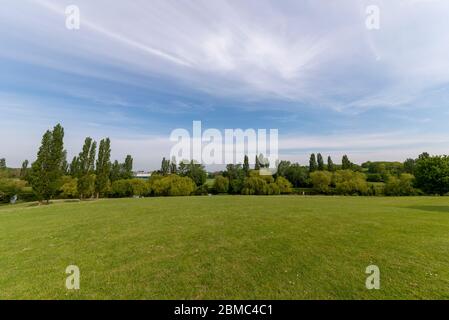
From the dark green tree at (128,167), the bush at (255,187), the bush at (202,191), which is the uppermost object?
the dark green tree at (128,167)

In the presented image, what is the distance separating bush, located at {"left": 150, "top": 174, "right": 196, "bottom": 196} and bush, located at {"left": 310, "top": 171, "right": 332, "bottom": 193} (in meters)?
39.9

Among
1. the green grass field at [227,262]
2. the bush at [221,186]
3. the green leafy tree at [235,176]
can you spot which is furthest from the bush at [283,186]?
the green grass field at [227,262]

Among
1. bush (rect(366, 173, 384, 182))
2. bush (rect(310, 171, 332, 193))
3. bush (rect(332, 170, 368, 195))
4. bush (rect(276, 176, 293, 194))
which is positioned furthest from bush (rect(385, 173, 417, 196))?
bush (rect(366, 173, 384, 182))

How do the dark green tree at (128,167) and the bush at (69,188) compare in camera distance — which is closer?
the bush at (69,188)

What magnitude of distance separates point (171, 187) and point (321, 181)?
154 ft

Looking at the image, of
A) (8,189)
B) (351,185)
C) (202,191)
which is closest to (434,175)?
(351,185)

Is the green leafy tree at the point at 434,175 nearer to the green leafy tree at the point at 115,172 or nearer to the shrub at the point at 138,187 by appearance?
the shrub at the point at 138,187

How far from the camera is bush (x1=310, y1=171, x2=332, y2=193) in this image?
63.6 m

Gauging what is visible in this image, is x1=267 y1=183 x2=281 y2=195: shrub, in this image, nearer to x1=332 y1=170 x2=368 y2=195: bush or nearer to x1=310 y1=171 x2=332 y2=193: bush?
x1=310 y1=171 x2=332 y2=193: bush

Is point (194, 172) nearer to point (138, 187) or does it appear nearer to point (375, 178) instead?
point (138, 187)

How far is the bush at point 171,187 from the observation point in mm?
58281

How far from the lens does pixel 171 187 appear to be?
2309 inches

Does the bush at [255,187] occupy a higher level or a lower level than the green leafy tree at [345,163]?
lower

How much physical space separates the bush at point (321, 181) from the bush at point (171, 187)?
39914 mm
